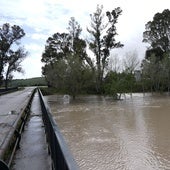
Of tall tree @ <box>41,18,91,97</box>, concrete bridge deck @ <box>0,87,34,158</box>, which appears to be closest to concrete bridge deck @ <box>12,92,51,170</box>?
concrete bridge deck @ <box>0,87,34,158</box>

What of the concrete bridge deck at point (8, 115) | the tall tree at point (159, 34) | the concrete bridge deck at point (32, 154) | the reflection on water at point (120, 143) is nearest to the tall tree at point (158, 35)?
the tall tree at point (159, 34)

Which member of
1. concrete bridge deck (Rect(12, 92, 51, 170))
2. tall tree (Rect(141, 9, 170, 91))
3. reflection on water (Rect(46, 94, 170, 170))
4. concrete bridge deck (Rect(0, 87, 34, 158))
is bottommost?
reflection on water (Rect(46, 94, 170, 170))

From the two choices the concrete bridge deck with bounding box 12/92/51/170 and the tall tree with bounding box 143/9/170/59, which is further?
the tall tree with bounding box 143/9/170/59

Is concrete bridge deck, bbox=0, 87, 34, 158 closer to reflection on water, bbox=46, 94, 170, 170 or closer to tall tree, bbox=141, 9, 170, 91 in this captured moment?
reflection on water, bbox=46, 94, 170, 170

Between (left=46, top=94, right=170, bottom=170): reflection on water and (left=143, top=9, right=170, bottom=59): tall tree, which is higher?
(left=143, top=9, right=170, bottom=59): tall tree

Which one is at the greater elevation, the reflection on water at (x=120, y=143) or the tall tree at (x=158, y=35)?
the tall tree at (x=158, y=35)

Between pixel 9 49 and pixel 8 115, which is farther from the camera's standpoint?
pixel 9 49

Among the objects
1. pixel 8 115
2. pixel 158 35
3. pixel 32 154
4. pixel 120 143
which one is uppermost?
pixel 158 35

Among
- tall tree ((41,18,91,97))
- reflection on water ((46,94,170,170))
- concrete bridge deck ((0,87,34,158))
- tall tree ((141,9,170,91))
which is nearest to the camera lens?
concrete bridge deck ((0,87,34,158))

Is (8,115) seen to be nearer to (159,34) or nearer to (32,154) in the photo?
(32,154)

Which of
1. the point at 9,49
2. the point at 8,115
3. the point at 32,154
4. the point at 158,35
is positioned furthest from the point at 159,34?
the point at 32,154

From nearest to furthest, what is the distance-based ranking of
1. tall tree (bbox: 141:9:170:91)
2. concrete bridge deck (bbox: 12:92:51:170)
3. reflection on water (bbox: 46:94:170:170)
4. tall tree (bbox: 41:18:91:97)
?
concrete bridge deck (bbox: 12:92:51:170) → reflection on water (bbox: 46:94:170:170) → tall tree (bbox: 41:18:91:97) → tall tree (bbox: 141:9:170:91)

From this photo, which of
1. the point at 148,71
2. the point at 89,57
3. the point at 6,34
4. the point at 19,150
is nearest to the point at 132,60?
the point at 148,71

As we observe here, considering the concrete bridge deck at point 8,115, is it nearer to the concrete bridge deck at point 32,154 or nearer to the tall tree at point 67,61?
the concrete bridge deck at point 32,154
